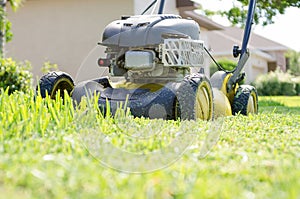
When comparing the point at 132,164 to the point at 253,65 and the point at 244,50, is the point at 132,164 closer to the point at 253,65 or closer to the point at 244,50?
the point at 244,50

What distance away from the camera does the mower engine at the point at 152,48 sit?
4625 mm

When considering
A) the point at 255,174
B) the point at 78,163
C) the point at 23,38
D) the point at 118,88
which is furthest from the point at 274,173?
the point at 23,38

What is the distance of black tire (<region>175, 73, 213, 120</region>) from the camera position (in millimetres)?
4227

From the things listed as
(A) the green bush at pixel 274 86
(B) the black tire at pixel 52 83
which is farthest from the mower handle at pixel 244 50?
(A) the green bush at pixel 274 86

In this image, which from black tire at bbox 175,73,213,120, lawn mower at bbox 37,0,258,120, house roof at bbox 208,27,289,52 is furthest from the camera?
house roof at bbox 208,27,289,52

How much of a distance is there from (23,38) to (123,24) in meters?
8.66

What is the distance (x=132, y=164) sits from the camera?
79.7 inches

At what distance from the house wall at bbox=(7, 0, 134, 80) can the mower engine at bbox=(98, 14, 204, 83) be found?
6.99 meters

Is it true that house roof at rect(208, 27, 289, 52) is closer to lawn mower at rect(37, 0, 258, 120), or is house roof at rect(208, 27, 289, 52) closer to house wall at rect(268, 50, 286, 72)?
house wall at rect(268, 50, 286, 72)

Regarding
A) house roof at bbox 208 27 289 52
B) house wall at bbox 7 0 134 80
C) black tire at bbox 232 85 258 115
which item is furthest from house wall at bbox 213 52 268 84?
black tire at bbox 232 85 258 115

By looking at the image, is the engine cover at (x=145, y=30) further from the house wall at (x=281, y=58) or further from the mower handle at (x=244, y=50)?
the house wall at (x=281, y=58)

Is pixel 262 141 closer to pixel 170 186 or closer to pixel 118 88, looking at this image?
pixel 170 186

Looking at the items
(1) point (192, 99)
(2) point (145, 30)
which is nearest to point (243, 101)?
(2) point (145, 30)

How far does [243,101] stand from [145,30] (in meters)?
1.83
